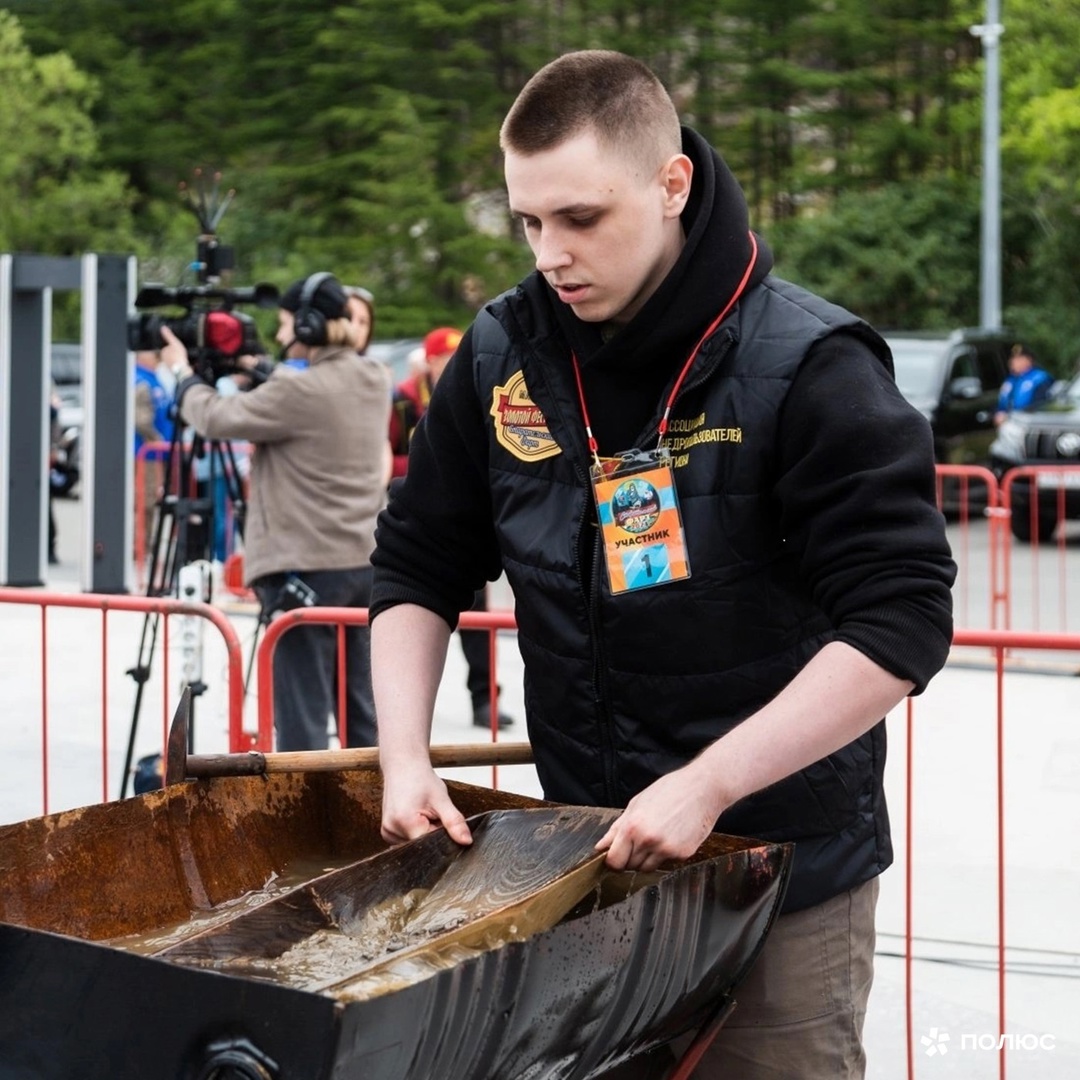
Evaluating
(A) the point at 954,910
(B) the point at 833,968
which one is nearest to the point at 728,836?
(B) the point at 833,968

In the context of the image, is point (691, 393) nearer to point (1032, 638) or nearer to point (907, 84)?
point (1032, 638)

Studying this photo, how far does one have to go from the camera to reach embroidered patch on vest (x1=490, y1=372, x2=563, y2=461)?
2320 mm

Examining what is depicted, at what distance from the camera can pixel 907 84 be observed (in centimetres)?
3244

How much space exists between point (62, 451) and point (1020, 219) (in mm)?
16187

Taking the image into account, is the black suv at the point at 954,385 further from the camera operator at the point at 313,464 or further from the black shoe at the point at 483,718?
the camera operator at the point at 313,464

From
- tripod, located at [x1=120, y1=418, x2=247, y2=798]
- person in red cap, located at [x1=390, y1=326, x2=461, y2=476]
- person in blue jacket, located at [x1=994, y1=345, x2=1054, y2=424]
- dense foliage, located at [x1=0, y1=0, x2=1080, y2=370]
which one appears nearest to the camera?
tripod, located at [x1=120, y1=418, x2=247, y2=798]

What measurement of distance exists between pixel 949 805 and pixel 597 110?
4.68 meters

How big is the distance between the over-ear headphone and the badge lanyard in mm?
4301

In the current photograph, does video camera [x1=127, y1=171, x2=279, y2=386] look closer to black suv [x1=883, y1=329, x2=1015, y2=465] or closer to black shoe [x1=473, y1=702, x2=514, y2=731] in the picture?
black shoe [x1=473, y1=702, x2=514, y2=731]

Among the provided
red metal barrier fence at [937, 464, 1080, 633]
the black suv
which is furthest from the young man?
the black suv

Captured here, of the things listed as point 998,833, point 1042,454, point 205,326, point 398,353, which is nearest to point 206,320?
point 205,326

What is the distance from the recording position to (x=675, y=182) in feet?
7.27

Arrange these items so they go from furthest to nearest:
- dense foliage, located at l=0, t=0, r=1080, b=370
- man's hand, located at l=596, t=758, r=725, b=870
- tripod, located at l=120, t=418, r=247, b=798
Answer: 1. dense foliage, located at l=0, t=0, r=1080, b=370
2. tripod, located at l=120, t=418, r=247, b=798
3. man's hand, located at l=596, t=758, r=725, b=870

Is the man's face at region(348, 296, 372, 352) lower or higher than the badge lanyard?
higher
